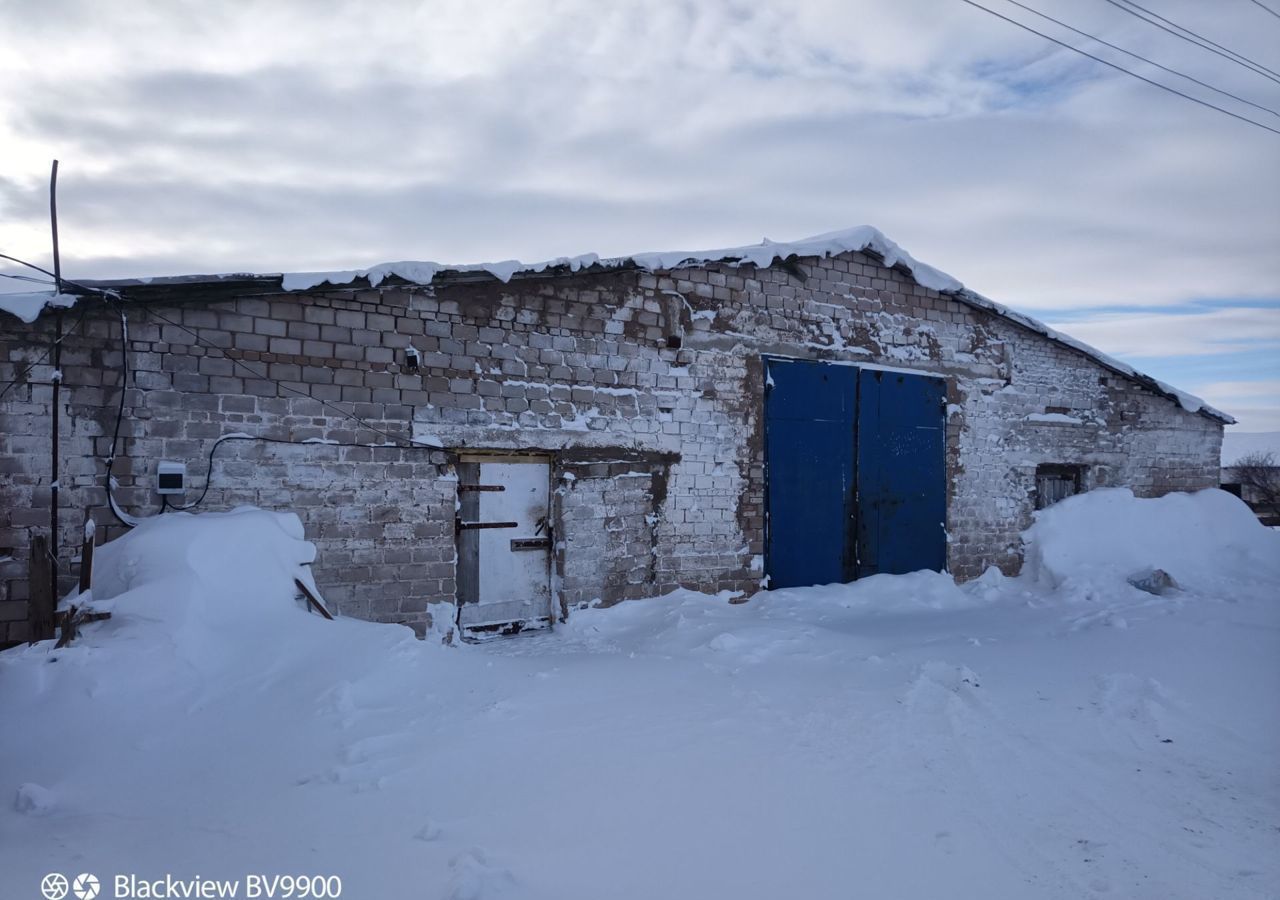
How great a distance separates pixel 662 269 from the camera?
25.8 ft

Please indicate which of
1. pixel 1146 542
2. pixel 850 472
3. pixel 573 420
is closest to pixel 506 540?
pixel 573 420

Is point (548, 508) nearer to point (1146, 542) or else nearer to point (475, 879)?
point (475, 879)

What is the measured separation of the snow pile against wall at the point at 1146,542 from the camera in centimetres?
991

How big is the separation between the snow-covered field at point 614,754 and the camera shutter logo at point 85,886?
0.14ft

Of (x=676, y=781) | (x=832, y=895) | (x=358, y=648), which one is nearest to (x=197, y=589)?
(x=358, y=648)

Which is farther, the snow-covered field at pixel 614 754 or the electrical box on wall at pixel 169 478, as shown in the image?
the electrical box on wall at pixel 169 478

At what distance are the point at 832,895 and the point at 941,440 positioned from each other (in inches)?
307

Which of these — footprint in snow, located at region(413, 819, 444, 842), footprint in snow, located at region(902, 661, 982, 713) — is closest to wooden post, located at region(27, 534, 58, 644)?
footprint in snow, located at region(413, 819, 444, 842)

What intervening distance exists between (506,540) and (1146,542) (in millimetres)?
8909

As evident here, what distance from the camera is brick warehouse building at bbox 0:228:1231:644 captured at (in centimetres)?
575

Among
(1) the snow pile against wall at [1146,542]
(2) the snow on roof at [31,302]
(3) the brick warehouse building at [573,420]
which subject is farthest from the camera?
(1) the snow pile against wall at [1146,542]

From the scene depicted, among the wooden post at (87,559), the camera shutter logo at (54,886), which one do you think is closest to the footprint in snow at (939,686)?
the camera shutter logo at (54,886)

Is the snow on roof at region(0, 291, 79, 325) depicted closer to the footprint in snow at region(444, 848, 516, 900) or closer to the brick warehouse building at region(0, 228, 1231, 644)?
the brick warehouse building at region(0, 228, 1231, 644)

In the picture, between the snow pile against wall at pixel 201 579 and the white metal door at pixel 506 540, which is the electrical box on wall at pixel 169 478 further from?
the white metal door at pixel 506 540
